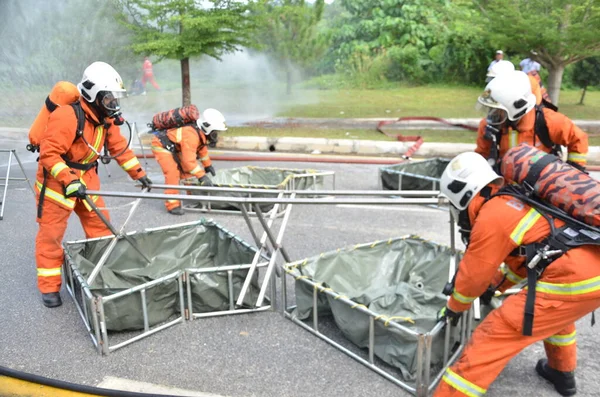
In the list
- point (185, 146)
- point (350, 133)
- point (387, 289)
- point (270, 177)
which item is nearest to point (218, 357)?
point (387, 289)

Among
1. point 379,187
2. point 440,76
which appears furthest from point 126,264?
point 440,76

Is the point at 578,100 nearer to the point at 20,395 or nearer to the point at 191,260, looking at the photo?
the point at 191,260

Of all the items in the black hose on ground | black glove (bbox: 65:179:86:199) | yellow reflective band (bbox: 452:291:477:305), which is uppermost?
black glove (bbox: 65:179:86:199)

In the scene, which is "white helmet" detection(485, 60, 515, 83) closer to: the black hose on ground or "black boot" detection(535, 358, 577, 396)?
"black boot" detection(535, 358, 577, 396)

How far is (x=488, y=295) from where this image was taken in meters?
3.30

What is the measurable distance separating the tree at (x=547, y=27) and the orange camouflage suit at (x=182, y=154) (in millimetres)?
5944

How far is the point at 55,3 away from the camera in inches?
448

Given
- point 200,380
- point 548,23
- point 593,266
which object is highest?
point 548,23

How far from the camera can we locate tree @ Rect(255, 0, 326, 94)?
1486 centimetres

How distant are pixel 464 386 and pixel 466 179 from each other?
0.99 metres

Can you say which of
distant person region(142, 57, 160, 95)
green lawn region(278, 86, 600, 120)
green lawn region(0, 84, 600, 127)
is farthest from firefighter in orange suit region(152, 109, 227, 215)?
distant person region(142, 57, 160, 95)

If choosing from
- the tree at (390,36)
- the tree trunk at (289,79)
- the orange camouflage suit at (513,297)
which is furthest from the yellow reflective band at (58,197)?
the tree at (390,36)

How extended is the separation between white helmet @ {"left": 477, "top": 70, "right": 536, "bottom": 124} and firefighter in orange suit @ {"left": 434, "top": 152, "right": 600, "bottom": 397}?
166 centimetres

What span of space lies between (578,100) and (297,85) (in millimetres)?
9122
